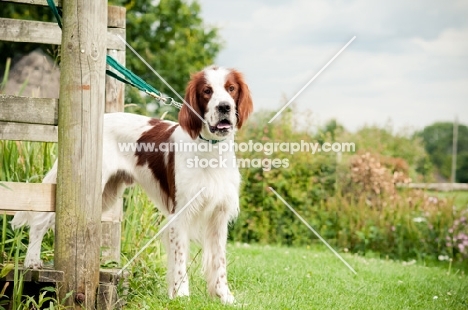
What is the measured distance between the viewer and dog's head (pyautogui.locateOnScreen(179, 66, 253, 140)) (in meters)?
4.05

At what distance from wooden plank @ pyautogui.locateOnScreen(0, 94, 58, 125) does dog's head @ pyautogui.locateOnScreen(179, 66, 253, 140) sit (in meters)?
0.89

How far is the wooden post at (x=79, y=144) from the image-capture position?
3543 millimetres

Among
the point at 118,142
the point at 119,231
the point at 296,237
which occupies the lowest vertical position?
the point at 296,237

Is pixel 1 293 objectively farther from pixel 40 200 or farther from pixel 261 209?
pixel 261 209

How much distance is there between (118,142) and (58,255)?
1279mm

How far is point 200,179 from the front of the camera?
419 cm

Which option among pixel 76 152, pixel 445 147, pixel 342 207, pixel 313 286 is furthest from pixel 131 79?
pixel 445 147

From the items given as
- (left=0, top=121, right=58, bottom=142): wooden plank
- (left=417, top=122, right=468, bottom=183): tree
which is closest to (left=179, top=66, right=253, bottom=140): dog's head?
(left=0, top=121, right=58, bottom=142): wooden plank

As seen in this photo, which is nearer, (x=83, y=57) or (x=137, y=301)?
(x=83, y=57)

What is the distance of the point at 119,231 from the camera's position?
494 cm

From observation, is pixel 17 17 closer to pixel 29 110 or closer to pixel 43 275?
pixel 29 110

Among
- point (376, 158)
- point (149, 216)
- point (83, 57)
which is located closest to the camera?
point (83, 57)

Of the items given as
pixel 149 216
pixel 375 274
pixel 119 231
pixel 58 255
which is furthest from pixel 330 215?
pixel 58 255

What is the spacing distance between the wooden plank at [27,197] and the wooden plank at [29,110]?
372mm
